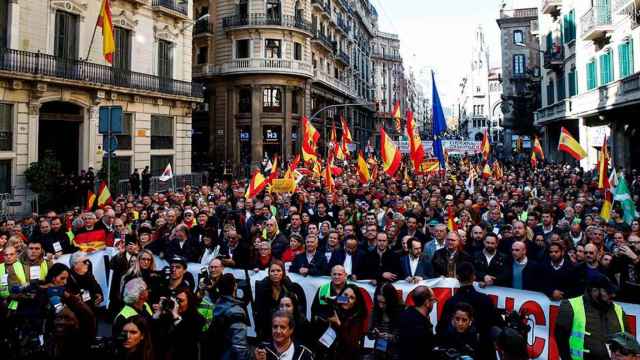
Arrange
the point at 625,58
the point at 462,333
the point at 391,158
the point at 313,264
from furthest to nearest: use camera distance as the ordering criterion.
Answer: the point at 625,58, the point at 391,158, the point at 313,264, the point at 462,333

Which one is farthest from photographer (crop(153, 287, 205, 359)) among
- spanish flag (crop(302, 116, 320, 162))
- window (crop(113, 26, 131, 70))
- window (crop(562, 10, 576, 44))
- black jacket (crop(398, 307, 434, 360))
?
window (crop(562, 10, 576, 44))

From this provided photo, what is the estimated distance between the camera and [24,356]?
520cm

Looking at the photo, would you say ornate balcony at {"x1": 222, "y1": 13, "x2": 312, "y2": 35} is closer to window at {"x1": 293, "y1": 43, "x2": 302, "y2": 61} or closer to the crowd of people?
window at {"x1": 293, "y1": 43, "x2": 302, "y2": 61}

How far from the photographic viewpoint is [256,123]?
3825 cm

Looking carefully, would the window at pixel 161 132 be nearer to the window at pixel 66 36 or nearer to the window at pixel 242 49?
the window at pixel 66 36

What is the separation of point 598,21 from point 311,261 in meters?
22.2

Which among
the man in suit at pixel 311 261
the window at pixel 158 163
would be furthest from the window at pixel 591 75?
the window at pixel 158 163

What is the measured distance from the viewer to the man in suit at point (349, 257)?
22.6 ft

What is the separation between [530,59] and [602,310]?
57932 mm

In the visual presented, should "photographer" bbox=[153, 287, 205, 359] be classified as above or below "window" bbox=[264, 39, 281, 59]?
below

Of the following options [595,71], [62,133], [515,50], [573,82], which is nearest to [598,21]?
[595,71]

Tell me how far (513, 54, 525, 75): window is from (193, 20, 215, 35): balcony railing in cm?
3700

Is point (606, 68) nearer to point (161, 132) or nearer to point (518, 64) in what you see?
point (161, 132)

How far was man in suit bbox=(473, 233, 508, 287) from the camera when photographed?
6.29 metres
